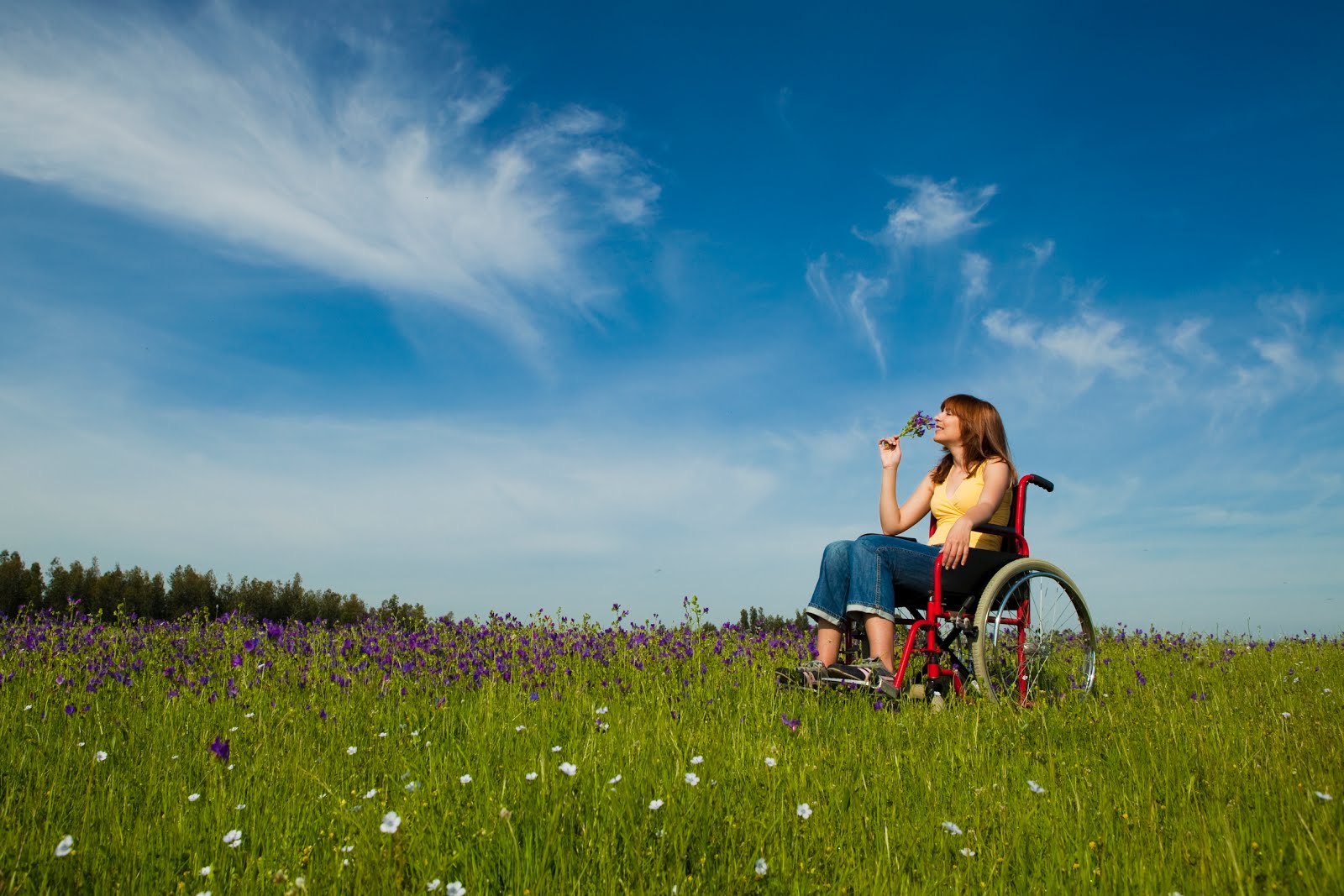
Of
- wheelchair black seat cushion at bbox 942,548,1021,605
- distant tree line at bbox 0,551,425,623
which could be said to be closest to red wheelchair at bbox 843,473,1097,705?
wheelchair black seat cushion at bbox 942,548,1021,605

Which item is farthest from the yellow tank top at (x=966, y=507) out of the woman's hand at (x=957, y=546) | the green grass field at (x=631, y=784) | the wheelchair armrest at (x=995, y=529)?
the green grass field at (x=631, y=784)

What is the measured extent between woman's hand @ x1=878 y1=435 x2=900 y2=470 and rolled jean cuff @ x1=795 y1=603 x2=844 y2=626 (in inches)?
48.6

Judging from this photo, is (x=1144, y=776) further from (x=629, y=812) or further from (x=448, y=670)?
(x=448, y=670)

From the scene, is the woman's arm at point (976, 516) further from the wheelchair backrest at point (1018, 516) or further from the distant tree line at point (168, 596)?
the distant tree line at point (168, 596)

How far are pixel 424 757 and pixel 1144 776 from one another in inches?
124

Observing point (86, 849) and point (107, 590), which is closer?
point (86, 849)

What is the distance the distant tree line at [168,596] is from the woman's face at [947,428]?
5.68 m

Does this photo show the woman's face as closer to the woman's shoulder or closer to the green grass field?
the woman's shoulder

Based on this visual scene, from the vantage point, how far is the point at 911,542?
528 cm

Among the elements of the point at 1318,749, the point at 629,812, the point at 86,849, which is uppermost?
the point at 1318,749

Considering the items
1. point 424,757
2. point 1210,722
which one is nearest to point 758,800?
point 424,757

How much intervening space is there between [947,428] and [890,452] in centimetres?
45

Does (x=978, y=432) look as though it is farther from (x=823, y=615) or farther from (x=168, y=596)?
(x=168, y=596)

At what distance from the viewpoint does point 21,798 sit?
11.1 ft
